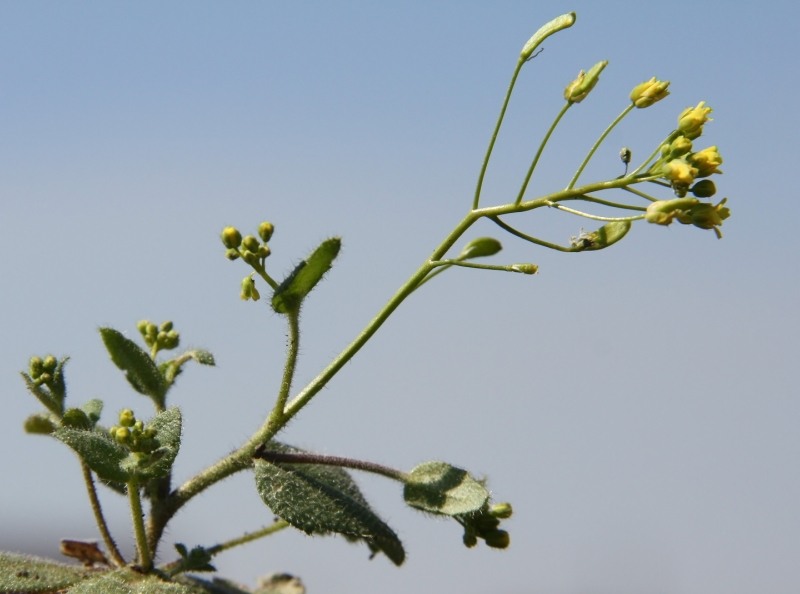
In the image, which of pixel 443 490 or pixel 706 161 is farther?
pixel 443 490

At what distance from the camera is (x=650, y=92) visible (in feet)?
15.2

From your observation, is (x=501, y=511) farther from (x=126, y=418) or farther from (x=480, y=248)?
(x=126, y=418)

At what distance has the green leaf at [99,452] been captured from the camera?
449 centimetres

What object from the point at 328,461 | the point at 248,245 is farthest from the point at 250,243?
the point at 328,461

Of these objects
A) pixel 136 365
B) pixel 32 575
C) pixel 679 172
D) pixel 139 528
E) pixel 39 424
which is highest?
pixel 679 172

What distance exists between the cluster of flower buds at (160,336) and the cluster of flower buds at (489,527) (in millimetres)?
1854

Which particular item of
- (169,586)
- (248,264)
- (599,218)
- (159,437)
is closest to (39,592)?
(169,586)

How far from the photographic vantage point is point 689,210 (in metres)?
4.31

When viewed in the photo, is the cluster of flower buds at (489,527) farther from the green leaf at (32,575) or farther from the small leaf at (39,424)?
the small leaf at (39,424)

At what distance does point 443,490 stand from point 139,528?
1364mm

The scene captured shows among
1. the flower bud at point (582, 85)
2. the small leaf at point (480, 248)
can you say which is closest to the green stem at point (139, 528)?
the small leaf at point (480, 248)

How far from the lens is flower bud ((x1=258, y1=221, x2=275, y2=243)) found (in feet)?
15.4

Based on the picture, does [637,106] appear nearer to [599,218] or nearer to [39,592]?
[599,218]

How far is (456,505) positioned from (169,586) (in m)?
1.26
